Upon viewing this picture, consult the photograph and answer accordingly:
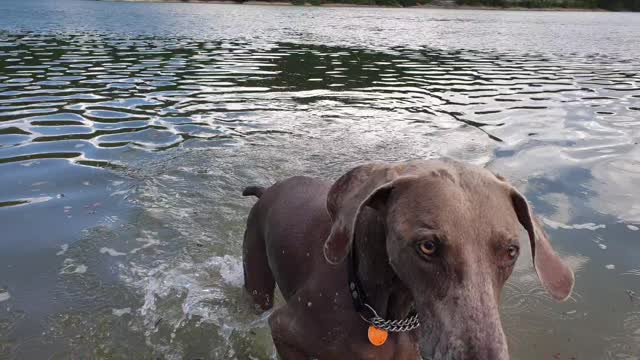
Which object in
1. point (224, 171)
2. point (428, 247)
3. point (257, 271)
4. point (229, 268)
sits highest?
point (428, 247)

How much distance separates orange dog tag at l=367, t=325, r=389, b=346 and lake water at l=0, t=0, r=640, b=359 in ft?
6.17

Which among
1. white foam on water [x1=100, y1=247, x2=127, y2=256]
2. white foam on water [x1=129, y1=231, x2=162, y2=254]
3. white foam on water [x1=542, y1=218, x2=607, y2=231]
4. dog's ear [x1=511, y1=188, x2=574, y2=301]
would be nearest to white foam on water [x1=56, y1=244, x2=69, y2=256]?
white foam on water [x1=100, y1=247, x2=127, y2=256]

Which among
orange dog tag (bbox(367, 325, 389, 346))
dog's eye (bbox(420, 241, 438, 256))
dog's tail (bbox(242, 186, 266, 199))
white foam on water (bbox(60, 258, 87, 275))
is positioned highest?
dog's eye (bbox(420, 241, 438, 256))

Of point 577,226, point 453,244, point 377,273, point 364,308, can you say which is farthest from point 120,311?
point 577,226

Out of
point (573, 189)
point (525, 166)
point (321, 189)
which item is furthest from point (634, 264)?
Answer: point (321, 189)

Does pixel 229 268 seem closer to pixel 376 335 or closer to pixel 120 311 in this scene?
pixel 120 311

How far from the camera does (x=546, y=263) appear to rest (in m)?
2.85

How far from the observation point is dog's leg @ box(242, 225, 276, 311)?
453cm

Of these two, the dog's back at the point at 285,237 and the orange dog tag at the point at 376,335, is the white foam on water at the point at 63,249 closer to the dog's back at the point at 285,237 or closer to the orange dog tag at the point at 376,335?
the dog's back at the point at 285,237

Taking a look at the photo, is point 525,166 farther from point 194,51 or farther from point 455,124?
point 194,51

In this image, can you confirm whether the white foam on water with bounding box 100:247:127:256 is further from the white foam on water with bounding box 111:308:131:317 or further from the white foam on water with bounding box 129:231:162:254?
the white foam on water with bounding box 111:308:131:317

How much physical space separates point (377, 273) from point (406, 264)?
46 cm

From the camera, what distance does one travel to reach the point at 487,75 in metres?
19.0

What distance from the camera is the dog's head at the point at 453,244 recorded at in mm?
2361
